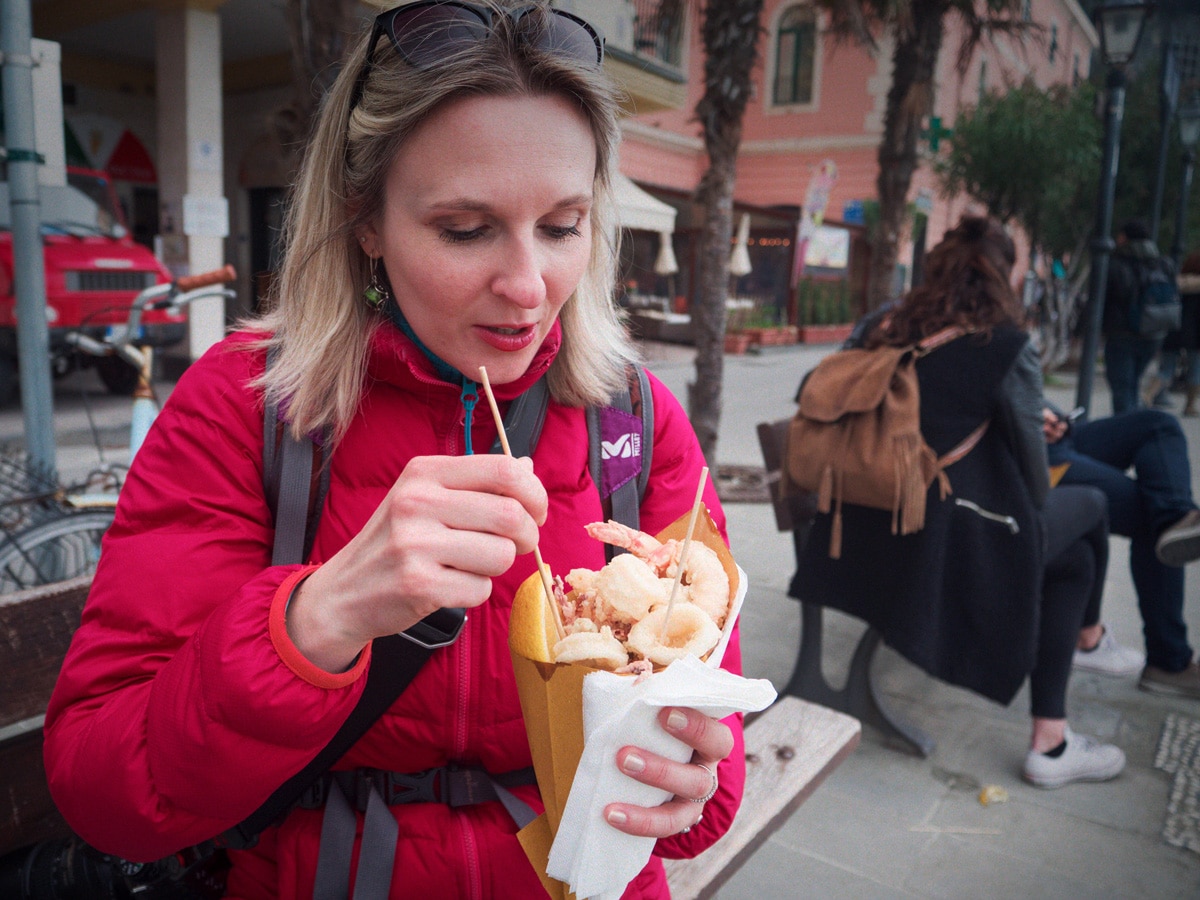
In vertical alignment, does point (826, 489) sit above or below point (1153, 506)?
above

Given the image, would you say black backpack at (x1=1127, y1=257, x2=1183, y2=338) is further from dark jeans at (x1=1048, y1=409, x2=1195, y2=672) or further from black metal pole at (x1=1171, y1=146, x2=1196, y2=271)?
dark jeans at (x1=1048, y1=409, x2=1195, y2=672)

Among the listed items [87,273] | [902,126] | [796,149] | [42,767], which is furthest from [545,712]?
[796,149]

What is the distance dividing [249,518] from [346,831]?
49cm

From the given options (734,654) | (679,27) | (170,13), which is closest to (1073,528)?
(734,654)

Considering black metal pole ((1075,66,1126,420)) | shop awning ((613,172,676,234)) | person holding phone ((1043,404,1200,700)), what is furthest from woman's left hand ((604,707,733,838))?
shop awning ((613,172,676,234))

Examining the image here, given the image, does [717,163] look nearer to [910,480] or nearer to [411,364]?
[910,480]

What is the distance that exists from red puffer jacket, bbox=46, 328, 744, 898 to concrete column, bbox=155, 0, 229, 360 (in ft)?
30.9

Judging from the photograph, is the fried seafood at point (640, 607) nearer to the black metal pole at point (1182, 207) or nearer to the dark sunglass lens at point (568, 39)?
the dark sunglass lens at point (568, 39)

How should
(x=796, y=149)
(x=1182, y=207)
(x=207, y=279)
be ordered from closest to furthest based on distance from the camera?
(x=207, y=279), (x=1182, y=207), (x=796, y=149)

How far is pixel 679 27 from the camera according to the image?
24.4 ft

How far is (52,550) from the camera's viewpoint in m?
3.17

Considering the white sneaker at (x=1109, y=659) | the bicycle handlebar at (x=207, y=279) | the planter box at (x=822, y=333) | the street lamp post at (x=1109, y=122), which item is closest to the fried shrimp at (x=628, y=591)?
the bicycle handlebar at (x=207, y=279)

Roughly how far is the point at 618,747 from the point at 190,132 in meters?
11.3

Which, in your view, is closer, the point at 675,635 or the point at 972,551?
the point at 675,635
